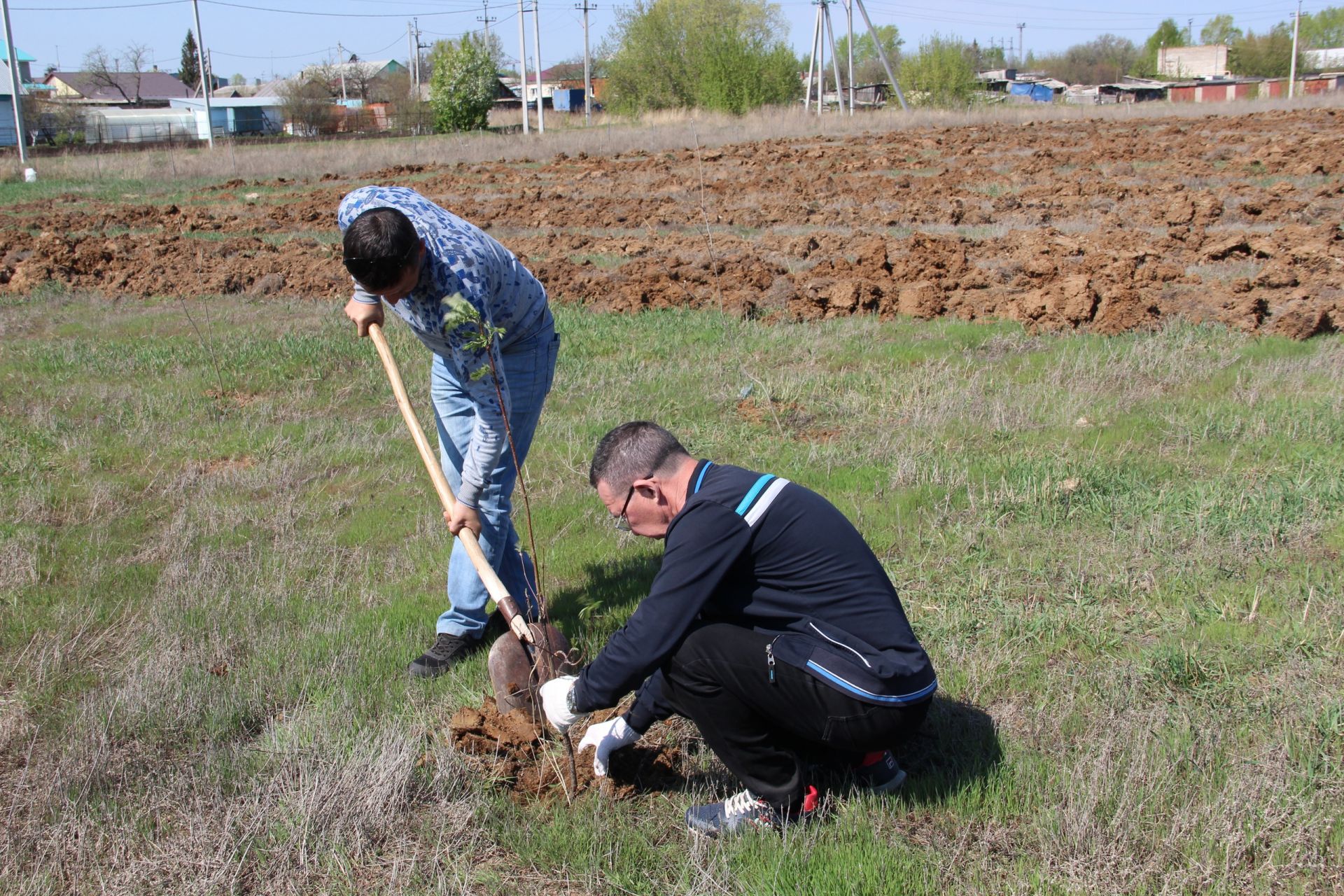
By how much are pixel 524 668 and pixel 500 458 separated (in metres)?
→ 0.79

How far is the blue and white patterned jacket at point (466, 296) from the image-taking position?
364 cm

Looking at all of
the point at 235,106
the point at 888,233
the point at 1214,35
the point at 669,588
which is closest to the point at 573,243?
the point at 888,233

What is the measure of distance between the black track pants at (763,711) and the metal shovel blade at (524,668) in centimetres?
49

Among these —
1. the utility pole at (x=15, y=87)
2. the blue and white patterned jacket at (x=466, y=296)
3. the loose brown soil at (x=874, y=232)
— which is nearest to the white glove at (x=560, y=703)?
the blue and white patterned jacket at (x=466, y=296)

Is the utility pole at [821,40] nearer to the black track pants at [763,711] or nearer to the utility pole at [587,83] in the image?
the utility pole at [587,83]

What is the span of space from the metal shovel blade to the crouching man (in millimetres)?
379

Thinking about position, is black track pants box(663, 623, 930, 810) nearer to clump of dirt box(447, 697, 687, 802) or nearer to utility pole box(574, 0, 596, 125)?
clump of dirt box(447, 697, 687, 802)

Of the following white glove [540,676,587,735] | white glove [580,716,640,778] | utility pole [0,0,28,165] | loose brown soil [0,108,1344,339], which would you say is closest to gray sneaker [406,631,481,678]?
white glove [580,716,640,778]

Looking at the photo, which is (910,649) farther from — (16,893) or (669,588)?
(16,893)

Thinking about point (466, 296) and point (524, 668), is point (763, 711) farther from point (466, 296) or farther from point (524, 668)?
point (466, 296)

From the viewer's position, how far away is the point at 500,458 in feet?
13.2

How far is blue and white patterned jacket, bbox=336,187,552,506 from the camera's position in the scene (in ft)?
12.0

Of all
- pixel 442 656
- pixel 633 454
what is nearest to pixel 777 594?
pixel 633 454

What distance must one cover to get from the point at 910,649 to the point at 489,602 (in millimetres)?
2193
